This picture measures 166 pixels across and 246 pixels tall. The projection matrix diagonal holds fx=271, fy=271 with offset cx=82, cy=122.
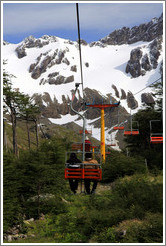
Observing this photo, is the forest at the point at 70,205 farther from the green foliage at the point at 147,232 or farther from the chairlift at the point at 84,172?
the chairlift at the point at 84,172

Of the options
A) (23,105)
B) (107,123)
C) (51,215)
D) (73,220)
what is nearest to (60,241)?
(73,220)

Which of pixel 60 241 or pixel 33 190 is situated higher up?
pixel 33 190

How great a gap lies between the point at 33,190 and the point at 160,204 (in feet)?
44.4

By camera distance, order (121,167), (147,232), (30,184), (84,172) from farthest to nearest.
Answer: (121,167), (30,184), (147,232), (84,172)

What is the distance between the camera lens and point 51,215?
96.4 feet

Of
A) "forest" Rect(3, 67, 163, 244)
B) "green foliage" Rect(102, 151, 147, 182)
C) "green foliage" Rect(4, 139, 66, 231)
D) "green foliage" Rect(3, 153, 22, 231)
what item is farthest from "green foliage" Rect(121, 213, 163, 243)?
"green foliage" Rect(102, 151, 147, 182)

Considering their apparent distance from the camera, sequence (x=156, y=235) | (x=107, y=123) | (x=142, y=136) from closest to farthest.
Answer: (x=156, y=235)
(x=142, y=136)
(x=107, y=123)

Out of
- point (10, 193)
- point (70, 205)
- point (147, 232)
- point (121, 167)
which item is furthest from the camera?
point (121, 167)

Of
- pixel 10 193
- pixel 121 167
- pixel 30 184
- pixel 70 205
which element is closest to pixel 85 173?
pixel 10 193

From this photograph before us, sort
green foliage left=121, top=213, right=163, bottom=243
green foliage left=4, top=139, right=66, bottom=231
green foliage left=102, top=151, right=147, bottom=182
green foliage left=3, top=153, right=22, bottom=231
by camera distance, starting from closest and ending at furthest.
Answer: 1. green foliage left=121, top=213, right=163, bottom=243
2. green foliage left=3, top=153, right=22, bottom=231
3. green foliage left=4, top=139, right=66, bottom=231
4. green foliage left=102, top=151, right=147, bottom=182

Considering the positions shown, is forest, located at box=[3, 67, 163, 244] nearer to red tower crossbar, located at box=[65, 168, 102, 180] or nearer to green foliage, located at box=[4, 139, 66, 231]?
green foliage, located at box=[4, 139, 66, 231]

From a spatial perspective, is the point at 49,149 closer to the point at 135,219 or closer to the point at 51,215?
the point at 51,215

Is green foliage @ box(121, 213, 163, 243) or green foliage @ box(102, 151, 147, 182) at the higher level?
green foliage @ box(102, 151, 147, 182)

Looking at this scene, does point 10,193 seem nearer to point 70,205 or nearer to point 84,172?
point 70,205
